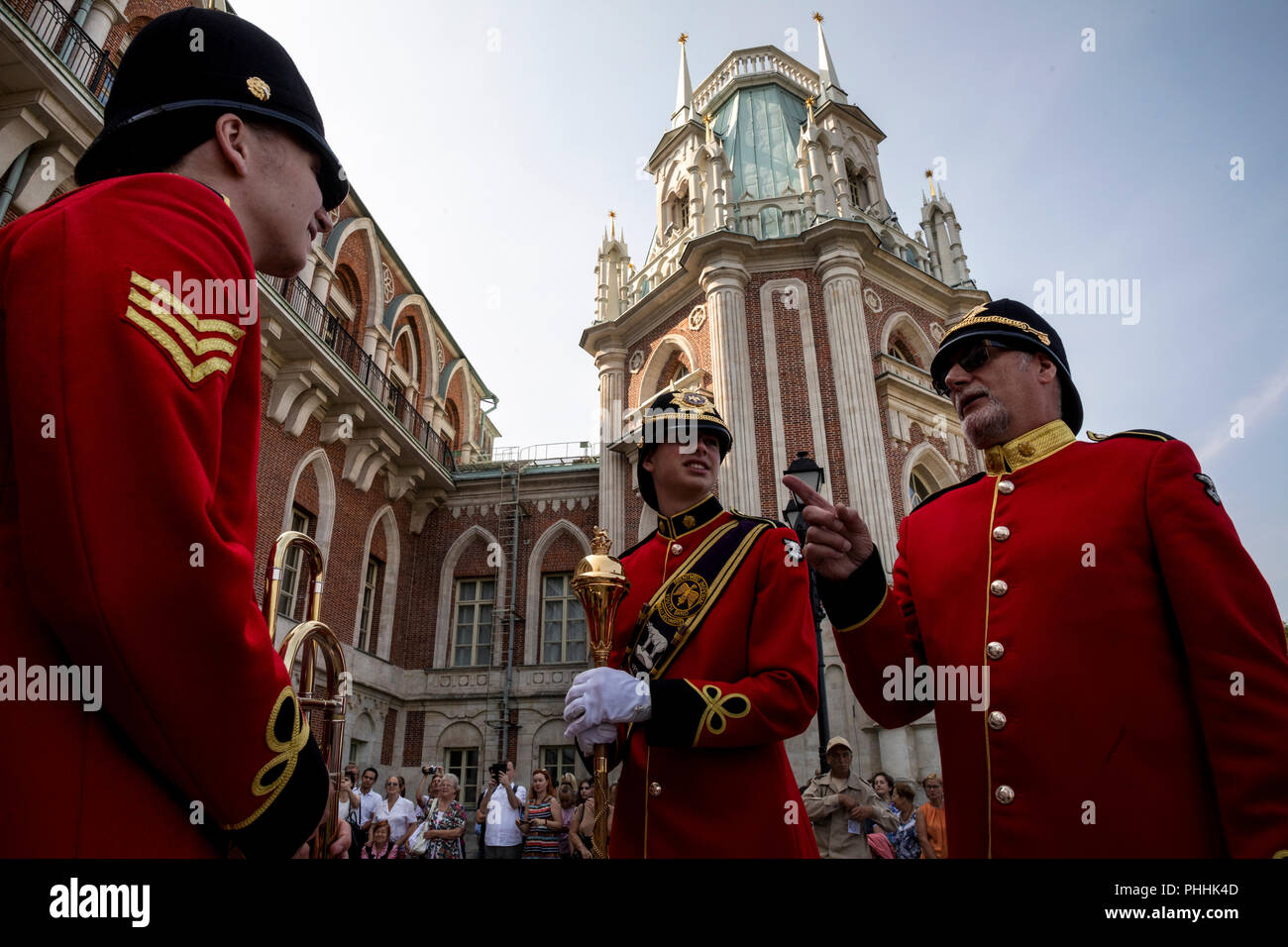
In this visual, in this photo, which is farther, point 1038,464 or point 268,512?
point 268,512

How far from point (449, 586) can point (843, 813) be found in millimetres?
16866

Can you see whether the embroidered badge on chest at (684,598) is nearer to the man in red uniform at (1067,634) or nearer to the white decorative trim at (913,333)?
the man in red uniform at (1067,634)

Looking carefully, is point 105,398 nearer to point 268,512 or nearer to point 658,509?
point 658,509

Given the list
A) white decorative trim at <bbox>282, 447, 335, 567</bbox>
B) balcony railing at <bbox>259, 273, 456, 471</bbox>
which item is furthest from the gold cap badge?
white decorative trim at <bbox>282, 447, 335, 567</bbox>

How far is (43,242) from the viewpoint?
1279 mm

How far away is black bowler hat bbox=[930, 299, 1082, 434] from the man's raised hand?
69 cm

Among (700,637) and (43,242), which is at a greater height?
(43,242)

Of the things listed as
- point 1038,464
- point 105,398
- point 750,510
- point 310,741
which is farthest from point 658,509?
point 750,510

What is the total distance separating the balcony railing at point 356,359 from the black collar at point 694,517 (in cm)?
1255

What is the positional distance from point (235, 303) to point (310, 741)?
0.84m

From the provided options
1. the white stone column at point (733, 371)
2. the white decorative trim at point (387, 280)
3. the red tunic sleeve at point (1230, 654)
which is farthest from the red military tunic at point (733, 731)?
the white decorative trim at point (387, 280)

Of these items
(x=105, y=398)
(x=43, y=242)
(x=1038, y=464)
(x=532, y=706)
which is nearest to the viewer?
(x=105, y=398)

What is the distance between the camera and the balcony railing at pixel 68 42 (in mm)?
10492

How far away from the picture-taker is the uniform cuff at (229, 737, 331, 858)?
126 cm
